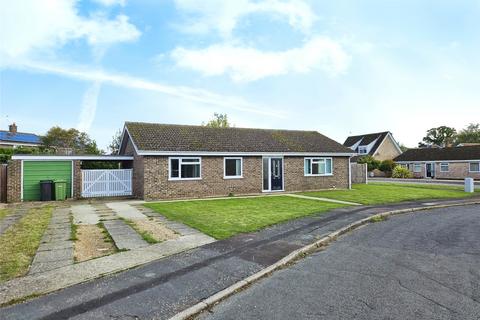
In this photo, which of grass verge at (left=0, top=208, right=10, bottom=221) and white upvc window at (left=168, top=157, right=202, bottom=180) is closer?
grass verge at (left=0, top=208, right=10, bottom=221)

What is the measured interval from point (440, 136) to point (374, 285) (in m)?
90.9

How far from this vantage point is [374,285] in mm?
5648

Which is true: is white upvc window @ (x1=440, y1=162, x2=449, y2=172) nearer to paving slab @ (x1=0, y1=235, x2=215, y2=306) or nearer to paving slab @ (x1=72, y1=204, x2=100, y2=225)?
paving slab @ (x1=72, y1=204, x2=100, y2=225)

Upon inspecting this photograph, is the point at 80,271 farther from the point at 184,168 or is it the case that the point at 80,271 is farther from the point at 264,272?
the point at 184,168

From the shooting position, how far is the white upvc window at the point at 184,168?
64.4ft

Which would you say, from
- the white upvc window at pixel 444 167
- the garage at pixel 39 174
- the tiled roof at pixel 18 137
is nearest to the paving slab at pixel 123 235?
the garage at pixel 39 174

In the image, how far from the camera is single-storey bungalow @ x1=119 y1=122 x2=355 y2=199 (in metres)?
19.3

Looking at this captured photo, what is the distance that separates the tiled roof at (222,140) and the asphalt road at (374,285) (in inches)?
517

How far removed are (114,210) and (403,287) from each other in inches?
472

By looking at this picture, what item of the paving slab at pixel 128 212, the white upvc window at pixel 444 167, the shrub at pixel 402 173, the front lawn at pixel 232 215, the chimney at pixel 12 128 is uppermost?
the chimney at pixel 12 128

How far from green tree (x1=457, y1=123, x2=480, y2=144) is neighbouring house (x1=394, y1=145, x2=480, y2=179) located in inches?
1382

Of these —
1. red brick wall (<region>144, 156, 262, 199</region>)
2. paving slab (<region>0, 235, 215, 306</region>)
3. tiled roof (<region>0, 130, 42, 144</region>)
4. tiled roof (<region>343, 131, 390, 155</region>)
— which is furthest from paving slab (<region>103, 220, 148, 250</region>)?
tiled roof (<region>0, 130, 42, 144</region>)

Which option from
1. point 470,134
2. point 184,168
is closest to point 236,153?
point 184,168

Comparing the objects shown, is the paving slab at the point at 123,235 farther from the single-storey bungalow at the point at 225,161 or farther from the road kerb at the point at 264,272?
the single-storey bungalow at the point at 225,161
